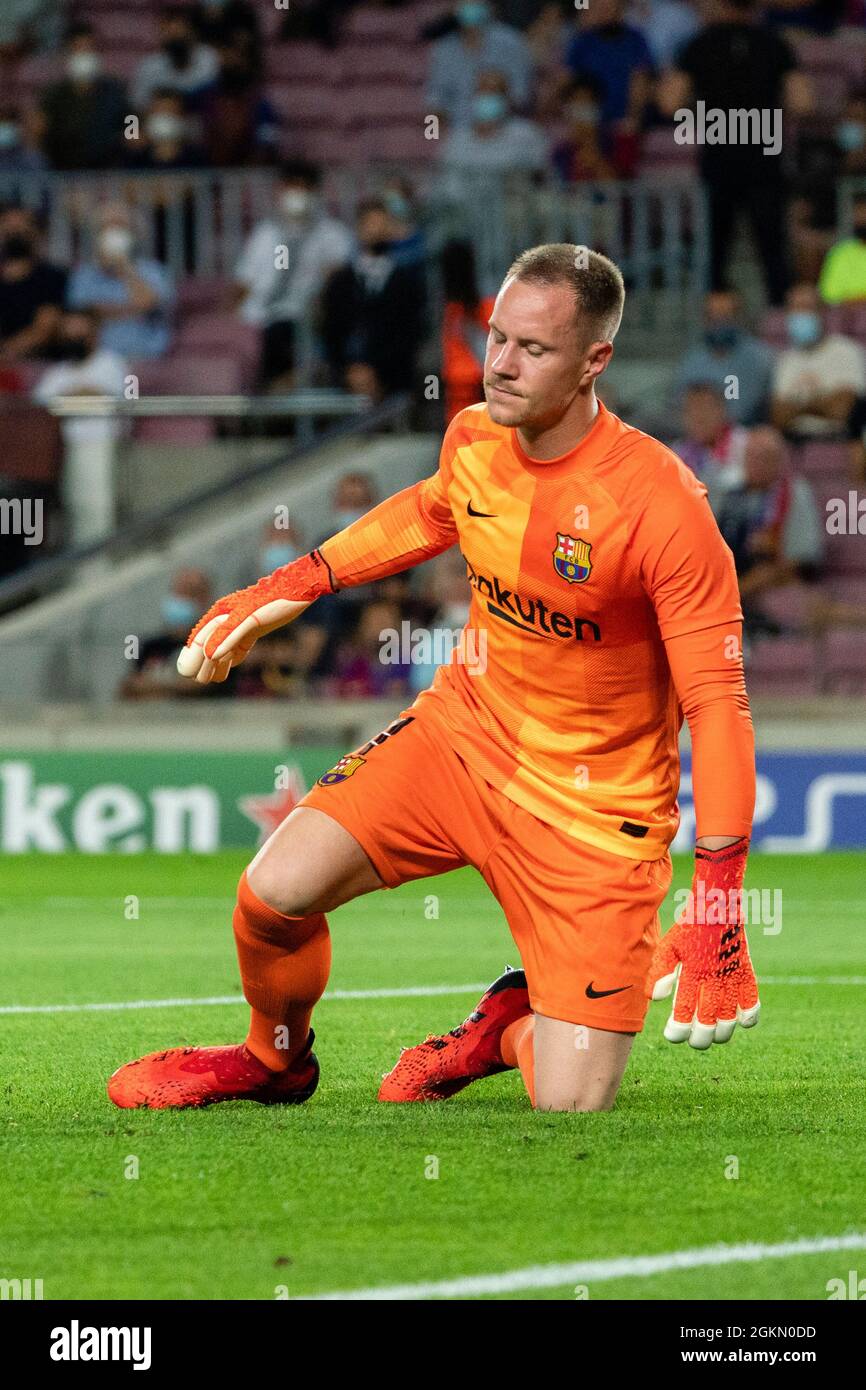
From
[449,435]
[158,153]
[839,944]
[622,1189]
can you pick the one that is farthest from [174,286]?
[622,1189]

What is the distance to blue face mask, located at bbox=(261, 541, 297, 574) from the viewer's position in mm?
14094

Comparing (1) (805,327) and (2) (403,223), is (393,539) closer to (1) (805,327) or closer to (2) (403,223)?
(1) (805,327)

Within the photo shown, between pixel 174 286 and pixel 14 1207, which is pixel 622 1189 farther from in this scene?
pixel 174 286

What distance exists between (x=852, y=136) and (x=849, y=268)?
1346mm

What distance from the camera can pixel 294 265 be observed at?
16.0 metres

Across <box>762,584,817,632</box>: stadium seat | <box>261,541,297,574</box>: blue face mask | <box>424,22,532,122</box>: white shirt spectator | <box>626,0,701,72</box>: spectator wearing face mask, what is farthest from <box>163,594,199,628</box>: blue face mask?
<box>626,0,701,72</box>: spectator wearing face mask

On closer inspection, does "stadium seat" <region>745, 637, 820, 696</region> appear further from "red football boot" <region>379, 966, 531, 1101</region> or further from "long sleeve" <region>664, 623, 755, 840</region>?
"long sleeve" <region>664, 623, 755, 840</region>

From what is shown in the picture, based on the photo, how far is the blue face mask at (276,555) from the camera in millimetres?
14094

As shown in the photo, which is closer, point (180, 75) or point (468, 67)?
point (468, 67)

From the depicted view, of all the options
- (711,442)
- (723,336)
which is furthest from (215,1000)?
(723,336)

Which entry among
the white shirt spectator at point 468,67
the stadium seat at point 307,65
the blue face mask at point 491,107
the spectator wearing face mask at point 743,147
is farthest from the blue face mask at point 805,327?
the stadium seat at point 307,65

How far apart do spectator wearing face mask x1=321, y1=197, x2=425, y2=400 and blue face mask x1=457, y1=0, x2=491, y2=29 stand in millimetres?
2502

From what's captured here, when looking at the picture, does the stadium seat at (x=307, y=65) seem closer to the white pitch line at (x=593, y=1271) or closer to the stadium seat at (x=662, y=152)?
the stadium seat at (x=662, y=152)

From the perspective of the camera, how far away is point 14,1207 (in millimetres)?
4352
